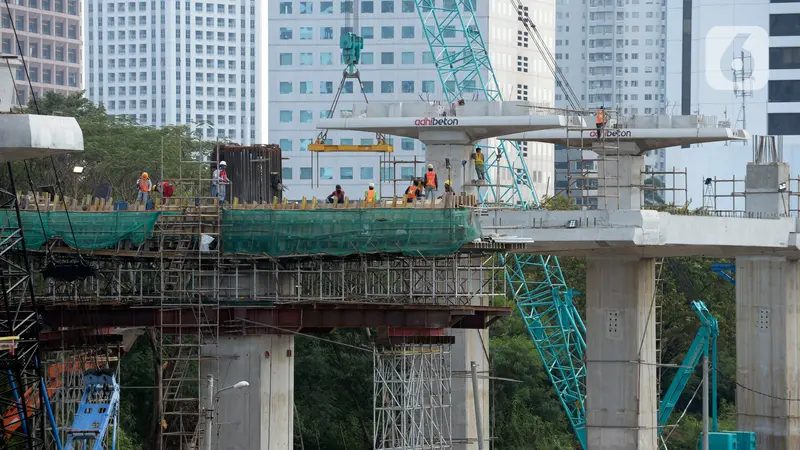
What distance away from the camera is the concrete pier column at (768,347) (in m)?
98.3

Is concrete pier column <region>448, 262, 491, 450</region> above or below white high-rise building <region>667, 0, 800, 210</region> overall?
below

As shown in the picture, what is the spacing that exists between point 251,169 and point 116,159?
31.3m

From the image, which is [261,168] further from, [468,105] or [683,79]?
[683,79]

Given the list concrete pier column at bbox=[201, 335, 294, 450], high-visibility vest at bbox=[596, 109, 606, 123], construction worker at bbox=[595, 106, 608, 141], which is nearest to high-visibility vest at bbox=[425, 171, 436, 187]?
concrete pier column at bbox=[201, 335, 294, 450]

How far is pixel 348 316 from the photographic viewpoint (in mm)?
65125

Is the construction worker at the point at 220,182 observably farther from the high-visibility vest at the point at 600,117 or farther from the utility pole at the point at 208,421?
the high-visibility vest at the point at 600,117

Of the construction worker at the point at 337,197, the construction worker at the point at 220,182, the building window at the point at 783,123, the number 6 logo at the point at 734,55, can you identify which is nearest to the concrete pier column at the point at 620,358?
the construction worker at the point at 337,197

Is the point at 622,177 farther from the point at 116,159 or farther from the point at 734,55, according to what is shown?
the point at 734,55

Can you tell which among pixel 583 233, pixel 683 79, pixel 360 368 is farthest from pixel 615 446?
pixel 683 79

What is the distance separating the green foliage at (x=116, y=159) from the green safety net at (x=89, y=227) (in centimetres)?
2394

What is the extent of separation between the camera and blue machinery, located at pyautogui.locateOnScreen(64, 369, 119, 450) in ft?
184

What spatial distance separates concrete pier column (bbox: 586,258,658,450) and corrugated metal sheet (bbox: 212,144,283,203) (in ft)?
70.9

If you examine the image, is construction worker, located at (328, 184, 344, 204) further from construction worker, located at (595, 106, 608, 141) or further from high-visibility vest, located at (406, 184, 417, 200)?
construction worker, located at (595, 106, 608, 141)

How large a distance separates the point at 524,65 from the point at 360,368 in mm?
97657
